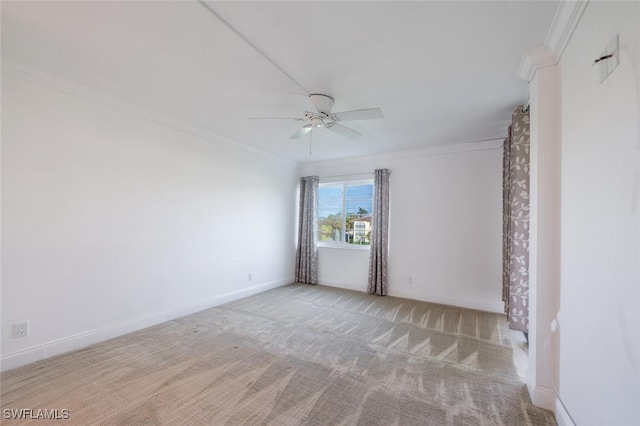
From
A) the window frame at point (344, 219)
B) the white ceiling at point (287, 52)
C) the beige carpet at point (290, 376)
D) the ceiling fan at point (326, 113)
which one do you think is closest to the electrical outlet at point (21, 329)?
the beige carpet at point (290, 376)

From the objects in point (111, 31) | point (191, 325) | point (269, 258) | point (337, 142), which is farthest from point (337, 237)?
point (111, 31)

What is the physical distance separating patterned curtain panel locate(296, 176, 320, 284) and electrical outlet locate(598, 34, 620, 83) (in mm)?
4341

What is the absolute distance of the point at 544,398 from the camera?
1826mm

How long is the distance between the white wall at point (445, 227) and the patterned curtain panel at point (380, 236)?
0.14 m

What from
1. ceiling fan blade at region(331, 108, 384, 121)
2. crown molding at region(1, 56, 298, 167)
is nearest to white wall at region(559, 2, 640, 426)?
ceiling fan blade at region(331, 108, 384, 121)

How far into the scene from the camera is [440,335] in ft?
9.84

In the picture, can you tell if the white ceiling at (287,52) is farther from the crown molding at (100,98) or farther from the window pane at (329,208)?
the window pane at (329,208)

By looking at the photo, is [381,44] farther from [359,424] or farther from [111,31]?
[359,424]

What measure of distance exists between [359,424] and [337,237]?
12.4 ft

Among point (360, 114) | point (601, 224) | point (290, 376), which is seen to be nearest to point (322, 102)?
point (360, 114)

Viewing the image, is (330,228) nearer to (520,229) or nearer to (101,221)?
(520,229)

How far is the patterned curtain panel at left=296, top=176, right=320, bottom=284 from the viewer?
17.4 feet

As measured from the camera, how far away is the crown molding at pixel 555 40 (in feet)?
4.77

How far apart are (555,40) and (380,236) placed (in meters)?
3.31
